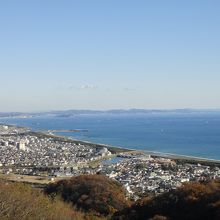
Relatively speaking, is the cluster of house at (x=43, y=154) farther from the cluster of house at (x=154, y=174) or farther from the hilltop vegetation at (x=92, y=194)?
the hilltop vegetation at (x=92, y=194)

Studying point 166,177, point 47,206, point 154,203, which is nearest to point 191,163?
point 166,177

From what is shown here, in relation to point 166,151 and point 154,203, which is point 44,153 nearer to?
point 166,151

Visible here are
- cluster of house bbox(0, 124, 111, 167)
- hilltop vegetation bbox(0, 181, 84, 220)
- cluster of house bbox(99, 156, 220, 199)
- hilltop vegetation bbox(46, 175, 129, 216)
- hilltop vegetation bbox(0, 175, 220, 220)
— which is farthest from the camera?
cluster of house bbox(0, 124, 111, 167)

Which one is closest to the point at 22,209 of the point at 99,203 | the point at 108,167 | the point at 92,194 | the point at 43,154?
the point at 99,203

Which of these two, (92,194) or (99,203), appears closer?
(99,203)

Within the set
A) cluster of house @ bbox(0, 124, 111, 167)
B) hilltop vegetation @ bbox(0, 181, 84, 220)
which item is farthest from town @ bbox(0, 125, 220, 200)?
hilltop vegetation @ bbox(0, 181, 84, 220)

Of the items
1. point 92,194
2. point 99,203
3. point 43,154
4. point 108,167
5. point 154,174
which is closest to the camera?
point 99,203

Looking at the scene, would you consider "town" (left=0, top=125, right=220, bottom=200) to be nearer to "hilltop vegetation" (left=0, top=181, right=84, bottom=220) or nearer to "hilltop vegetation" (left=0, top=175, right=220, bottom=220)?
"hilltop vegetation" (left=0, top=175, right=220, bottom=220)

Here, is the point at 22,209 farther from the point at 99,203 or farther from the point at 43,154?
the point at 43,154
